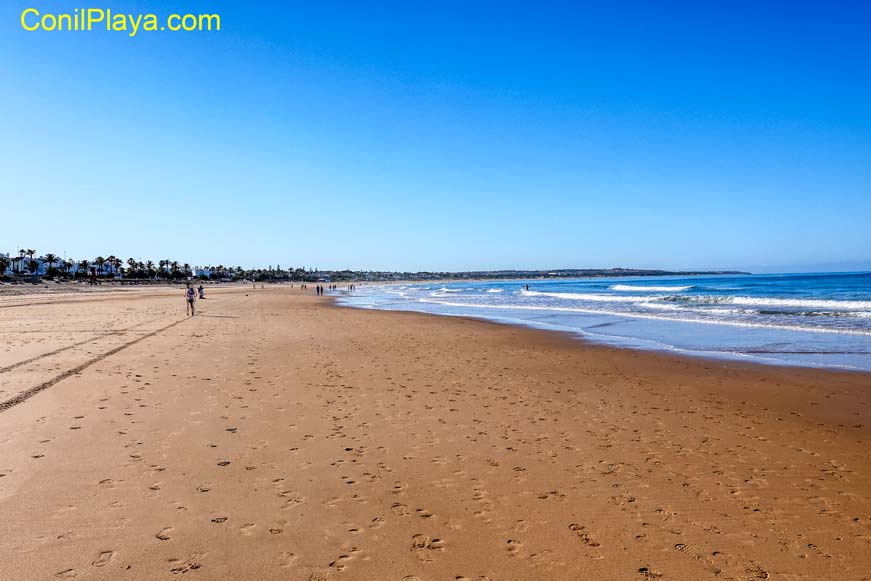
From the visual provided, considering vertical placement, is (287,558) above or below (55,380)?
below

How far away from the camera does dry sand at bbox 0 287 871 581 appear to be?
4117 millimetres

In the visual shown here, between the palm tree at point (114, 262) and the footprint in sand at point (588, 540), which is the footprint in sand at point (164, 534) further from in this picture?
the palm tree at point (114, 262)

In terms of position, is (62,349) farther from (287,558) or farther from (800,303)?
(800,303)

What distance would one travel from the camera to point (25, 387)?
9.84 meters

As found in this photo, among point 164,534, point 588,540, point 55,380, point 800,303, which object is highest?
point 55,380

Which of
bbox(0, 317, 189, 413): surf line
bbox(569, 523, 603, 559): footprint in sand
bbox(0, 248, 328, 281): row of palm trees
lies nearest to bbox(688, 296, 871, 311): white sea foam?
bbox(569, 523, 603, 559): footprint in sand

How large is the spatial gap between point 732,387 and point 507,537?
838cm

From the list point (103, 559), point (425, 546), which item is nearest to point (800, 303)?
→ point (425, 546)

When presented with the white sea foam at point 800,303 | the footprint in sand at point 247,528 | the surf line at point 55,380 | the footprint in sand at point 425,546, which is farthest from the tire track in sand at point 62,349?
the white sea foam at point 800,303

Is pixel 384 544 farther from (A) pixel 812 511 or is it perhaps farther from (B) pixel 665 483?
(A) pixel 812 511

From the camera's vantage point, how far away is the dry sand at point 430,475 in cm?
412

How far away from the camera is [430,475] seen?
5.87 meters

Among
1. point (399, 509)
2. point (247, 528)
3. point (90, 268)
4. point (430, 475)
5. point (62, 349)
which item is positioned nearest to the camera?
point (247, 528)

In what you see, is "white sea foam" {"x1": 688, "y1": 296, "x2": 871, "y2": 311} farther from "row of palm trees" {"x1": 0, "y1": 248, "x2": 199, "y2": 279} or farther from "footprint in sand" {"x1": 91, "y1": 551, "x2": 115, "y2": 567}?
"row of palm trees" {"x1": 0, "y1": 248, "x2": 199, "y2": 279}
